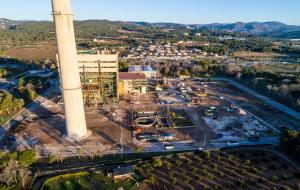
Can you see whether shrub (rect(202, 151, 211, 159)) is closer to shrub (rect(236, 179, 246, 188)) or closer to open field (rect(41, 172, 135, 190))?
shrub (rect(236, 179, 246, 188))

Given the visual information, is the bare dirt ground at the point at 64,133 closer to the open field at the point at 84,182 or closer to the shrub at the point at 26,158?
the shrub at the point at 26,158

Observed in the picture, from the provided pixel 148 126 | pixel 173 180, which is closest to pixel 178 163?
pixel 173 180

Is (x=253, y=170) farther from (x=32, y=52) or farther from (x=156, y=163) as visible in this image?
(x=32, y=52)

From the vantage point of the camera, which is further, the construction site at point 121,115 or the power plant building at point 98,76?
the power plant building at point 98,76

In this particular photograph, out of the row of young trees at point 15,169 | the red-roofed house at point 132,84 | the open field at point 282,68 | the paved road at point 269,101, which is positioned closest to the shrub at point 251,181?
the row of young trees at point 15,169

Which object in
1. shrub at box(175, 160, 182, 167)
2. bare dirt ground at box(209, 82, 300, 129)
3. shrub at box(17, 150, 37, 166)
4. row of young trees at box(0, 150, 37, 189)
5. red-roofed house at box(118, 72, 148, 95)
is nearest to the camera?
row of young trees at box(0, 150, 37, 189)

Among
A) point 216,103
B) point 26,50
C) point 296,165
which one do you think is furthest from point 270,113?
point 26,50

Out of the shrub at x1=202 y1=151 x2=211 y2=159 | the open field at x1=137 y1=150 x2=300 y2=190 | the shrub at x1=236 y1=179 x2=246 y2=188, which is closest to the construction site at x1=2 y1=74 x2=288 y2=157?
the shrub at x1=202 y1=151 x2=211 y2=159

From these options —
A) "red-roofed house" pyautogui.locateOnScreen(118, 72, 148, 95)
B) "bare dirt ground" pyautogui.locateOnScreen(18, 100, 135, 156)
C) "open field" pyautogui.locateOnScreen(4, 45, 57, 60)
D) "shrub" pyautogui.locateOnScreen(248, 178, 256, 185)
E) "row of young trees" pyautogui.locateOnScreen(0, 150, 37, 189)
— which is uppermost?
"open field" pyautogui.locateOnScreen(4, 45, 57, 60)
